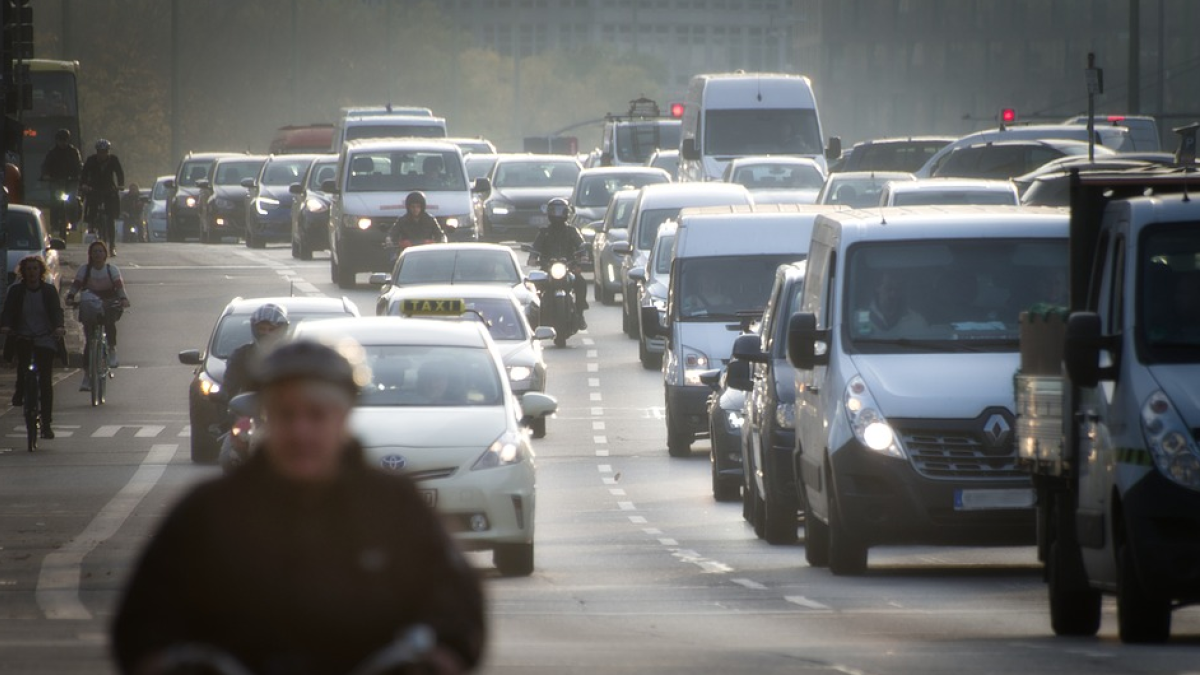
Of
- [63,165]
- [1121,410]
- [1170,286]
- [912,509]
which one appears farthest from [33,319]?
[63,165]

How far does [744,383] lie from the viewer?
1984cm

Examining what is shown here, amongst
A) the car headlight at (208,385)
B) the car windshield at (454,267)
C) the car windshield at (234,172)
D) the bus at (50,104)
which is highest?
the bus at (50,104)

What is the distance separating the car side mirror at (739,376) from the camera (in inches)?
779

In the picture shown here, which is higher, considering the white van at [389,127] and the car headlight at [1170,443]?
the white van at [389,127]

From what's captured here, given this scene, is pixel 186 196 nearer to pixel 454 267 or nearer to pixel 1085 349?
pixel 454 267

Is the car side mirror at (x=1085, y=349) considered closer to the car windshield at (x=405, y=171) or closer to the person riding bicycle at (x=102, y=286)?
the person riding bicycle at (x=102, y=286)

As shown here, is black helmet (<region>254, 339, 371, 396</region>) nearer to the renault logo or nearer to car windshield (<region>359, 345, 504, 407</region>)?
the renault logo

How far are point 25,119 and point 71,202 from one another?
406 inches

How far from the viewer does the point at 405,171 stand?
Answer: 43094 mm

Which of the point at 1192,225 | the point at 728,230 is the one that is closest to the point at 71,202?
the point at 728,230

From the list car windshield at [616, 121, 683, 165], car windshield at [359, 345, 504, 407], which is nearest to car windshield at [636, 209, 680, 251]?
car windshield at [359, 345, 504, 407]

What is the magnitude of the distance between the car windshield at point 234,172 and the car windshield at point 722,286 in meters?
33.2

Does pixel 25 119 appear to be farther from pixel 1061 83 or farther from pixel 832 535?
pixel 1061 83

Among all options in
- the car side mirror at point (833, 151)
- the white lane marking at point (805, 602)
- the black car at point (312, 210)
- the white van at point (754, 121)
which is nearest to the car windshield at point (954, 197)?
the white lane marking at point (805, 602)
